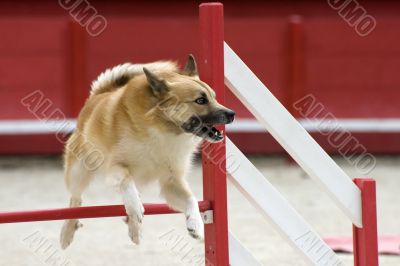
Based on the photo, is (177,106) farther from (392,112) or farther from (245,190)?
(392,112)

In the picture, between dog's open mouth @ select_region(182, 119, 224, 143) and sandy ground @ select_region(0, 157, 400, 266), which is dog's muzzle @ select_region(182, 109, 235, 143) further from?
sandy ground @ select_region(0, 157, 400, 266)

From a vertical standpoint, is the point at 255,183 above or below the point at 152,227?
above

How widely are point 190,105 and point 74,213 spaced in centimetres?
68

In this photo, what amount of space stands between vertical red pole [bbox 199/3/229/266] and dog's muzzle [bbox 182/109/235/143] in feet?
0.43

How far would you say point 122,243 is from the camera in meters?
6.59

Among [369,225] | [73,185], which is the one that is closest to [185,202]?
[369,225]

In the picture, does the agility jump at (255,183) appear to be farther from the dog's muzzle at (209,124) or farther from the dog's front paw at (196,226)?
the dog's muzzle at (209,124)

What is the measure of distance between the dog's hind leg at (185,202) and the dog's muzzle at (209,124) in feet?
1.20

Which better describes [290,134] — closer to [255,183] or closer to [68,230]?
[255,183]

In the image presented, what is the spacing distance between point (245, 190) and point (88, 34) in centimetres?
747

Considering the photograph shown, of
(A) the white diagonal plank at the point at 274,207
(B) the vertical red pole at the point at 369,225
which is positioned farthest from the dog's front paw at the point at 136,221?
(B) the vertical red pole at the point at 369,225

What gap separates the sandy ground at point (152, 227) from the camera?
19.7ft

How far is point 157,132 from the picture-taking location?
13.9 feet

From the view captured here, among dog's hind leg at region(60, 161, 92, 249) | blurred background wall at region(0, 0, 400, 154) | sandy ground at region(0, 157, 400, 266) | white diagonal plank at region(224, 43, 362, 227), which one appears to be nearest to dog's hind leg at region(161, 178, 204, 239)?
sandy ground at region(0, 157, 400, 266)
